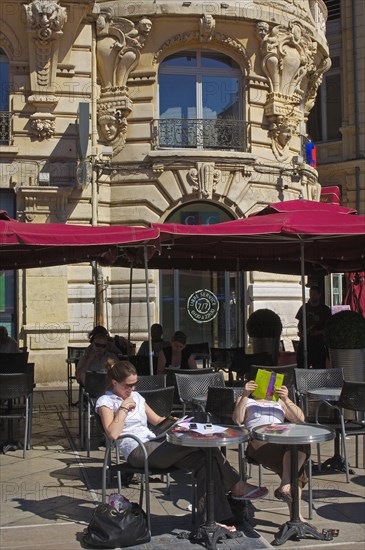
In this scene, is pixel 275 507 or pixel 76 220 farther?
pixel 76 220

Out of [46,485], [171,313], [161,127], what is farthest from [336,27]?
[46,485]

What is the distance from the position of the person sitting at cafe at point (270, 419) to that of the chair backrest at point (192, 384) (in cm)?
161

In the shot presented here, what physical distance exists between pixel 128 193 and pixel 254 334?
17.6ft

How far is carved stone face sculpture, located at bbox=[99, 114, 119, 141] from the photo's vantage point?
1730 centimetres

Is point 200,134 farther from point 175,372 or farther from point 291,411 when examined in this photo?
point 291,411

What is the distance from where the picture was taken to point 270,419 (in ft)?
21.3

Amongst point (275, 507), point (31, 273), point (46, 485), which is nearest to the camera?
point (275, 507)

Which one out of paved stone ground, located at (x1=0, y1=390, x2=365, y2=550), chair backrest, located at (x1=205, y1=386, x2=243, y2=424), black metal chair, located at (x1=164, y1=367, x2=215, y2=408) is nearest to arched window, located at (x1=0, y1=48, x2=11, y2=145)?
paved stone ground, located at (x1=0, y1=390, x2=365, y2=550)

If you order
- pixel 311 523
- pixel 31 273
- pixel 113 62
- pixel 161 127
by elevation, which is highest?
pixel 113 62

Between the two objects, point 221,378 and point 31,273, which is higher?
point 31,273

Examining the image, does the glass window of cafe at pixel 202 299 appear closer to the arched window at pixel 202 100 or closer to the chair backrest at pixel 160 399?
the arched window at pixel 202 100

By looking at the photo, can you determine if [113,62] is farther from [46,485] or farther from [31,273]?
[46,485]

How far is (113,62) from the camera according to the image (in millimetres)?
17469

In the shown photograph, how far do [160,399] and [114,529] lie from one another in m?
1.67
